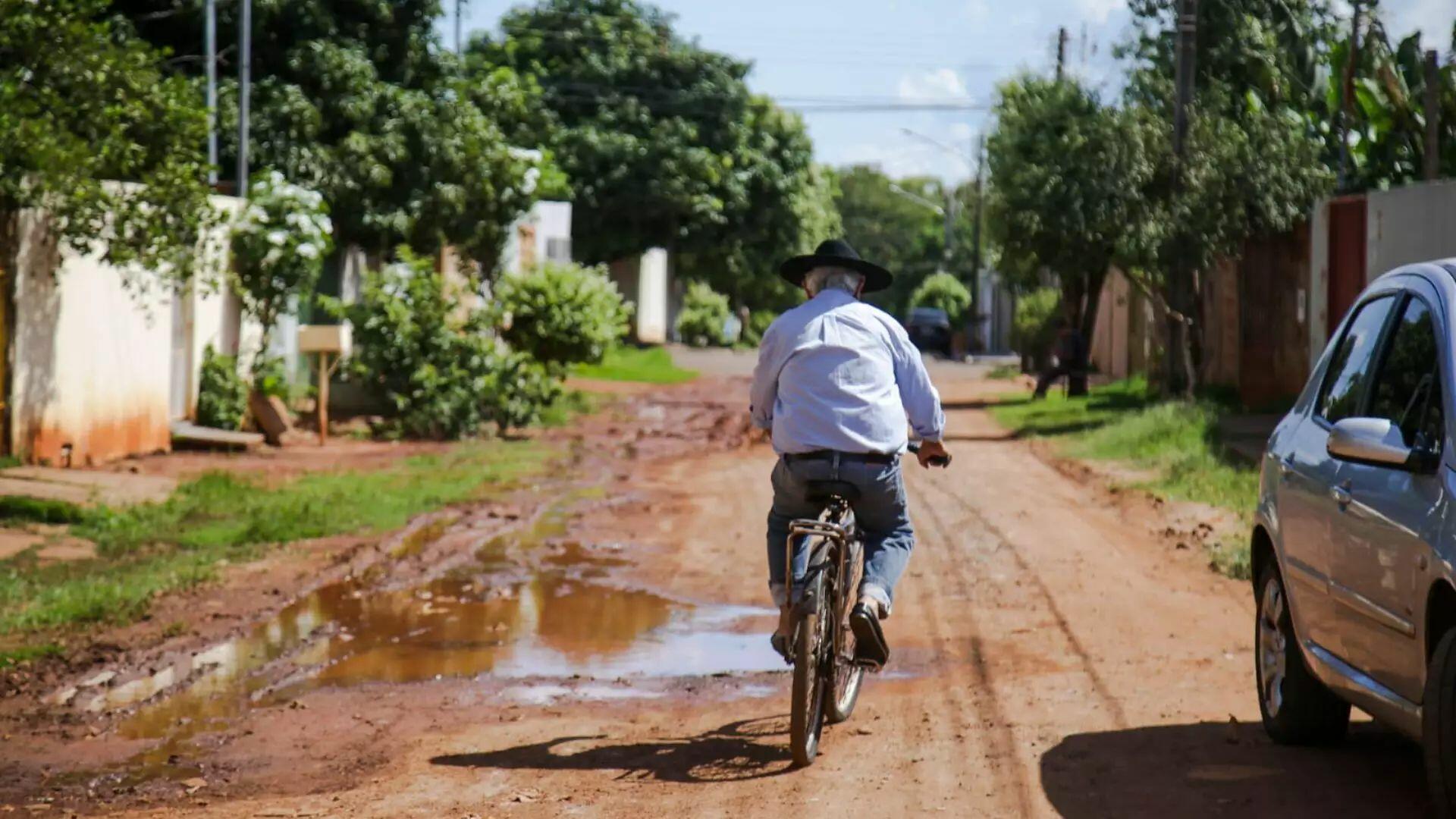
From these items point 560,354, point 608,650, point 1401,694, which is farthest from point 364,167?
point 1401,694

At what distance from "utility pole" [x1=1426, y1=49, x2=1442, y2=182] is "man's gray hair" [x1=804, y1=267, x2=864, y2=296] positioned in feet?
44.1

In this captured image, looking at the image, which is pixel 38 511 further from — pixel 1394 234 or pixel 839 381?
pixel 1394 234

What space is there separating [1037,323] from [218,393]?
82.1ft

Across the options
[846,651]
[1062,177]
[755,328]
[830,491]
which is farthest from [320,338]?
[755,328]

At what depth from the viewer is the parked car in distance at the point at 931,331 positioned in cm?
5912

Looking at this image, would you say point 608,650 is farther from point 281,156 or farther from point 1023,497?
point 281,156

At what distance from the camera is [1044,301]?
138 ft

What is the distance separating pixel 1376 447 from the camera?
5320mm

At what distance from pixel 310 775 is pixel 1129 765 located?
289cm

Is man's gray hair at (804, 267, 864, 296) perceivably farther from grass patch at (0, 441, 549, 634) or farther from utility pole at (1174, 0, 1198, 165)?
utility pole at (1174, 0, 1198, 165)

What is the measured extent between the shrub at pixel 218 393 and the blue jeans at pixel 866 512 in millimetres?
14135

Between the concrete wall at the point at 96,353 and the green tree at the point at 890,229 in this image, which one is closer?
the concrete wall at the point at 96,353

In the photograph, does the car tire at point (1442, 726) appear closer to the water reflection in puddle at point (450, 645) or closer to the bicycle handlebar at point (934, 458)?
the bicycle handlebar at point (934, 458)

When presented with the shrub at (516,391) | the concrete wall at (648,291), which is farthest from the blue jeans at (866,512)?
the concrete wall at (648,291)
